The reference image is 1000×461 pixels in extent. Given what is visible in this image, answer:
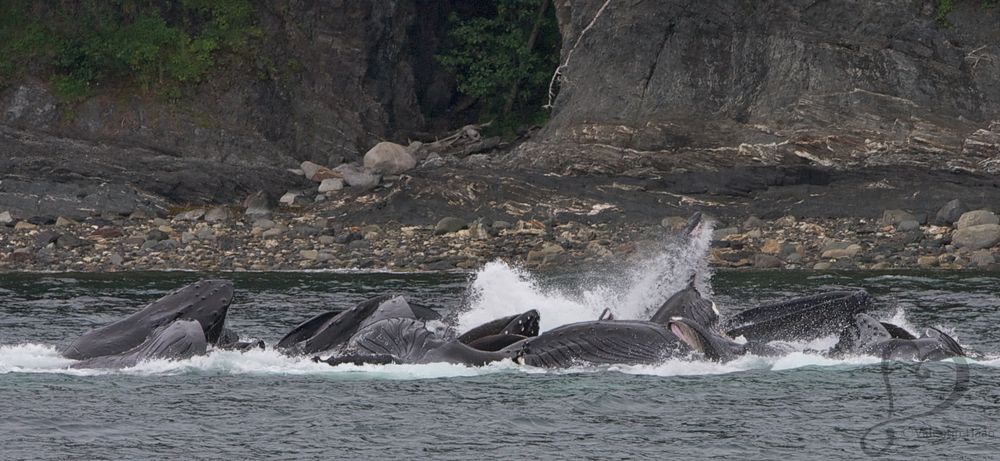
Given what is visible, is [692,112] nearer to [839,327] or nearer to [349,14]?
[349,14]

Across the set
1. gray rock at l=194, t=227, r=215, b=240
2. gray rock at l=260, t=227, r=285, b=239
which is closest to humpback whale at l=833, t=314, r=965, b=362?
gray rock at l=260, t=227, r=285, b=239

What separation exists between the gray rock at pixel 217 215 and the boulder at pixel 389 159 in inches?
248

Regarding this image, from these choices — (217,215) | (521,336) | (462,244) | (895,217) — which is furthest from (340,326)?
(217,215)

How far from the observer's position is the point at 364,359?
787 inches

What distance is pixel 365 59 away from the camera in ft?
180

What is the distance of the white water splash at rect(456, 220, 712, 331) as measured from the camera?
76.8 feet

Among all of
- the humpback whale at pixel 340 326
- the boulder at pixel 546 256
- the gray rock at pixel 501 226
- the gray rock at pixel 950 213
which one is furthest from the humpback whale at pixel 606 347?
the gray rock at pixel 501 226

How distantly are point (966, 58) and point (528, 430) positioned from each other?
1225 inches

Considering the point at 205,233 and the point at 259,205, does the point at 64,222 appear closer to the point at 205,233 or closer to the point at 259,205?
the point at 205,233

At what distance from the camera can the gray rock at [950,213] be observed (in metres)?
37.0

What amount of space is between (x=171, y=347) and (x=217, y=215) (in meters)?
23.3

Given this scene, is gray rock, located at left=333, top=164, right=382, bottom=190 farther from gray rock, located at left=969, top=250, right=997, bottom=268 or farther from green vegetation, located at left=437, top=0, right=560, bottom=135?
gray rock, located at left=969, top=250, right=997, bottom=268

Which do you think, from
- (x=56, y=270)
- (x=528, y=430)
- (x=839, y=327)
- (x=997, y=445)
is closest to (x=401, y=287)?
(x=56, y=270)

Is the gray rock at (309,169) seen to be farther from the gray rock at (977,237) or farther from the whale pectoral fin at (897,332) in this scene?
the whale pectoral fin at (897,332)
